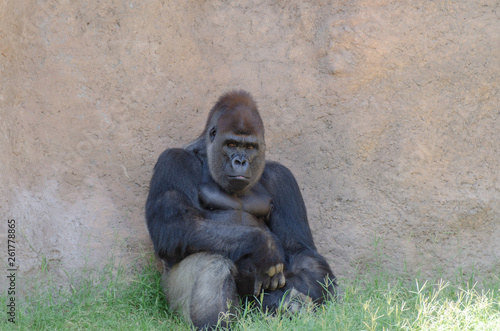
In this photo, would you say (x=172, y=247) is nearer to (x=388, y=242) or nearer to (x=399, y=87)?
(x=388, y=242)

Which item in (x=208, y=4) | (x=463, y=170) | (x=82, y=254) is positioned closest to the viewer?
(x=82, y=254)

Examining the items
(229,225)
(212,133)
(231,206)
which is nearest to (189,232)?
(229,225)

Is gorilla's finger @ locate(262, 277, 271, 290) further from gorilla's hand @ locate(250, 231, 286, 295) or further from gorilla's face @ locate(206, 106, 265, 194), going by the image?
gorilla's face @ locate(206, 106, 265, 194)

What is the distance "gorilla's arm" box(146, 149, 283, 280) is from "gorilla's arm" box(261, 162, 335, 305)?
0.65 feet

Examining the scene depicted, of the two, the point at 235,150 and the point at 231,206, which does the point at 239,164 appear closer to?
the point at 235,150

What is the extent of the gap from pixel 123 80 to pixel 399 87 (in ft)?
6.05

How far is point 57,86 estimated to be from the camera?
3992mm

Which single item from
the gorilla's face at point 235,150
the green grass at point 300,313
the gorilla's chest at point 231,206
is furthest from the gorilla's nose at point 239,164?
the green grass at point 300,313

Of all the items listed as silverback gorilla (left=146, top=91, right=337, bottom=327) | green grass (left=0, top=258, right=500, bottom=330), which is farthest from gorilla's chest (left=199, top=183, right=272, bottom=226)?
green grass (left=0, top=258, right=500, bottom=330)

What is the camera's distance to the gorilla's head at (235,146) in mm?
3480

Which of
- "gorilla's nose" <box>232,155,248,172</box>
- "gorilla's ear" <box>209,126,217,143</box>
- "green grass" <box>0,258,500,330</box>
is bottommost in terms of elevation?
"green grass" <box>0,258,500,330</box>

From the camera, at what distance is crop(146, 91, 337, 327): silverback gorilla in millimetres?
3287

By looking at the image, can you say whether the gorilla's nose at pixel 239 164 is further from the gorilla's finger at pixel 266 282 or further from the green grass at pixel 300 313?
the green grass at pixel 300 313

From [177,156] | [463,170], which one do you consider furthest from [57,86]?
[463,170]
